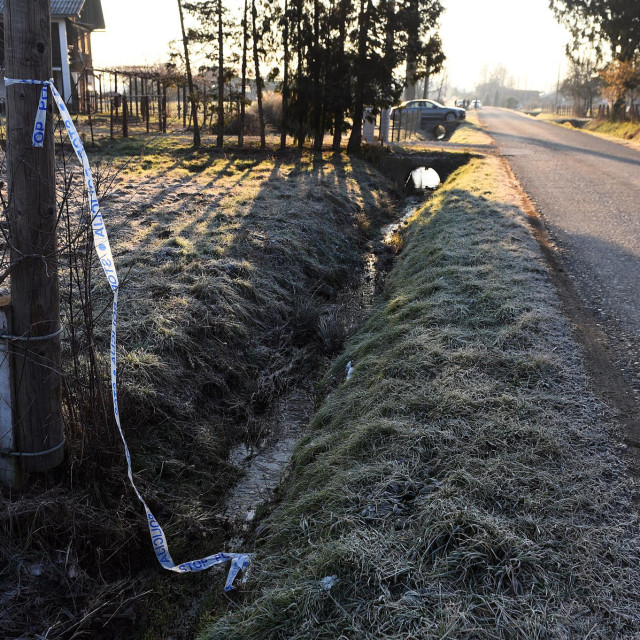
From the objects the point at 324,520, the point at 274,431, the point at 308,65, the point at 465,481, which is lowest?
the point at 274,431

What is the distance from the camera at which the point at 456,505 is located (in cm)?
317

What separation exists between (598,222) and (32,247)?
874 cm

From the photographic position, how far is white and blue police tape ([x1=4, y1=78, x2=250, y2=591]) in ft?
10.5

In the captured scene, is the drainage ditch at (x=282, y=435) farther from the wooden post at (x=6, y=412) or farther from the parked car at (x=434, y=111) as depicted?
the parked car at (x=434, y=111)

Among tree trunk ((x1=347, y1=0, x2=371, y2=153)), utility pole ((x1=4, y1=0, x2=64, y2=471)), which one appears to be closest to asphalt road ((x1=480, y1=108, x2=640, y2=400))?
utility pole ((x1=4, y1=0, x2=64, y2=471))

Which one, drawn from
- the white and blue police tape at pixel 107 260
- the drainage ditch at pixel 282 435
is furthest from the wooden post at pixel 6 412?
the drainage ditch at pixel 282 435

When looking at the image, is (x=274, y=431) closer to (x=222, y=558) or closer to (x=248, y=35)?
(x=222, y=558)

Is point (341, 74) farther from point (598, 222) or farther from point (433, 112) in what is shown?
point (433, 112)

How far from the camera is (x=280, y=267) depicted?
8.46 m

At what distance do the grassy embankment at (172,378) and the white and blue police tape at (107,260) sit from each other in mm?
109

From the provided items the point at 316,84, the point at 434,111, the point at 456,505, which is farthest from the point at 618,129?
the point at 456,505

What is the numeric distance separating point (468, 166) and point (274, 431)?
534 inches

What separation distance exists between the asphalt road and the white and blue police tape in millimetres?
2924

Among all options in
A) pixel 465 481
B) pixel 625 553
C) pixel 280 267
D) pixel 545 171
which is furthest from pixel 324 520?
pixel 545 171
